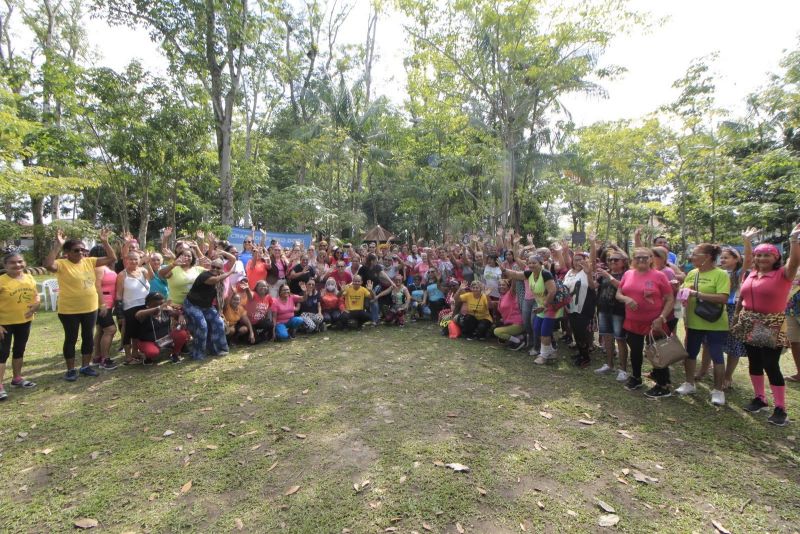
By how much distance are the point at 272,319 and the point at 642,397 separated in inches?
231

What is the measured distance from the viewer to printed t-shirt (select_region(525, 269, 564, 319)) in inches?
234

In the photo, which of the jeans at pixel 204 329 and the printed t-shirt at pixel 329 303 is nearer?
the jeans at pixel 204 329

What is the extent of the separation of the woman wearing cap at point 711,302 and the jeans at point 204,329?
645 cm

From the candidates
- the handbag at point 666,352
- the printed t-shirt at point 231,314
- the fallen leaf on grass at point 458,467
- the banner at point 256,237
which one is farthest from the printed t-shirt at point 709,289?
the banner at point 256,237

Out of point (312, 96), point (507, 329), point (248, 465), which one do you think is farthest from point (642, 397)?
point (312, 96)

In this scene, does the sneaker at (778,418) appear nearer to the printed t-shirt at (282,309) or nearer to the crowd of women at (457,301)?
the crowd of women at (457,301)

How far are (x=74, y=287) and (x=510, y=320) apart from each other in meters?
6.51

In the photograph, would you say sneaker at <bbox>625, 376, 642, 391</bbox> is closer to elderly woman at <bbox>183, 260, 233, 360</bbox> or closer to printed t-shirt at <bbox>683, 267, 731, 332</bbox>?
printed t-shirt at <bbox>683, 267, 731, 332</bbox>

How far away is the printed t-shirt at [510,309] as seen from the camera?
7.09m

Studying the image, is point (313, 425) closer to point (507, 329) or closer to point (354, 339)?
point (354, 339)

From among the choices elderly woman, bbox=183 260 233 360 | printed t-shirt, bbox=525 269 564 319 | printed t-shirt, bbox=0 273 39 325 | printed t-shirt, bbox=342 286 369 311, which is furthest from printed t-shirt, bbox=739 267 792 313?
printed t-shirt, bbox=0 273 39 325

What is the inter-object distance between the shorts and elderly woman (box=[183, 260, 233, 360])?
7.52 m

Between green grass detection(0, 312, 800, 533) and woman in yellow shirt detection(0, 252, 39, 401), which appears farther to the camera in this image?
woman in yellow shirt detection(0, 252, 39, 401)

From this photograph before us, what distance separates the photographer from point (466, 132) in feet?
54.5
